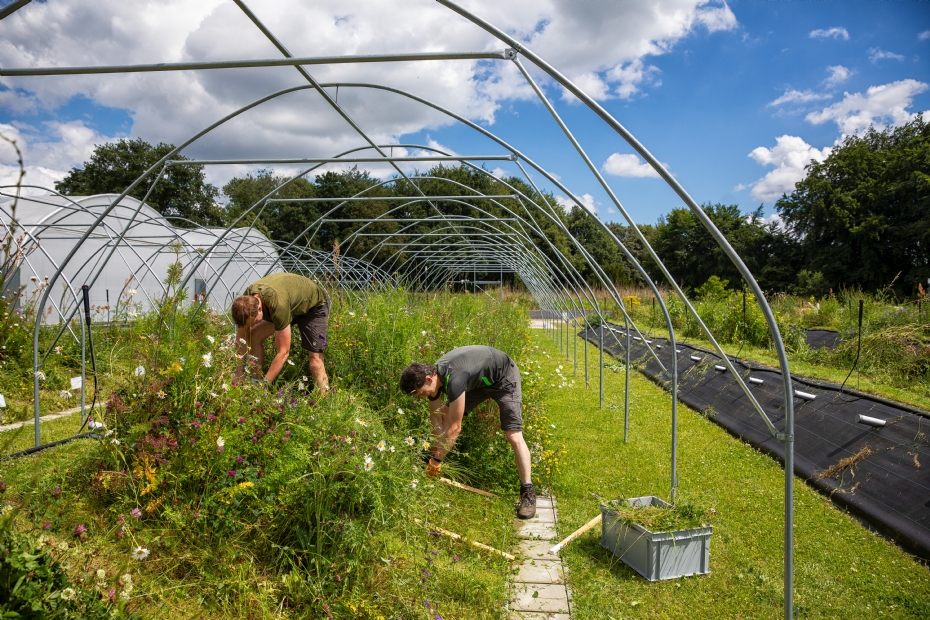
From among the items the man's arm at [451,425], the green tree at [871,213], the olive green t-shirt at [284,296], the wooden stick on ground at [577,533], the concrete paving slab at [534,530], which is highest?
the green tree at [871,213]

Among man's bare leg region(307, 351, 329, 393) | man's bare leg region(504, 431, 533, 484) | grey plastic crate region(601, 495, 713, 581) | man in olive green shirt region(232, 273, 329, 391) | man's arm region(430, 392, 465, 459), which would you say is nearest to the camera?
grey plastic crate region(601, 495, 713, 581)

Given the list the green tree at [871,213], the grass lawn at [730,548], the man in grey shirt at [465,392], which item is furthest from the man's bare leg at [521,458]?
the green tree at [871,213]

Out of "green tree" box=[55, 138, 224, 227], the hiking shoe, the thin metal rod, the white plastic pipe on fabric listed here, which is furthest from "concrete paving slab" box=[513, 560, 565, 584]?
"green tree" box=[55, 138, 224, 227]

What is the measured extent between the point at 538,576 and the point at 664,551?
73 centimetres

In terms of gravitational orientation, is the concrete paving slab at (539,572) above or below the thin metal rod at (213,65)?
below

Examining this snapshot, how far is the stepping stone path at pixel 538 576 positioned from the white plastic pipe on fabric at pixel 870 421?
114 inches

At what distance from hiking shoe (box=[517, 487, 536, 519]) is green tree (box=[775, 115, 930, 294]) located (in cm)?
2344

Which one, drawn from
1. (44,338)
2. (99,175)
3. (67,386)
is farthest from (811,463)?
(99,175)

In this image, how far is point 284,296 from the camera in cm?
468

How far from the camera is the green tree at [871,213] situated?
77.9ft

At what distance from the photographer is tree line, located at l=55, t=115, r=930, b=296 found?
80.2 ft

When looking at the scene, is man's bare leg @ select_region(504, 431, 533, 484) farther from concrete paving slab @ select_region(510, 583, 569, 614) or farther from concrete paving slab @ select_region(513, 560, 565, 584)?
concrete paving slab @ select_region(510, 583, 569, 614)

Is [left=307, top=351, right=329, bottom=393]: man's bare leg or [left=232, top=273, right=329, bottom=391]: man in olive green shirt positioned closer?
[left=232, top=273, right=329, bottom=391]: man in olive green shirt

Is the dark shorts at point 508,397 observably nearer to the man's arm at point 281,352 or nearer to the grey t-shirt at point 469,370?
the grey t-shirt at point 469,370
